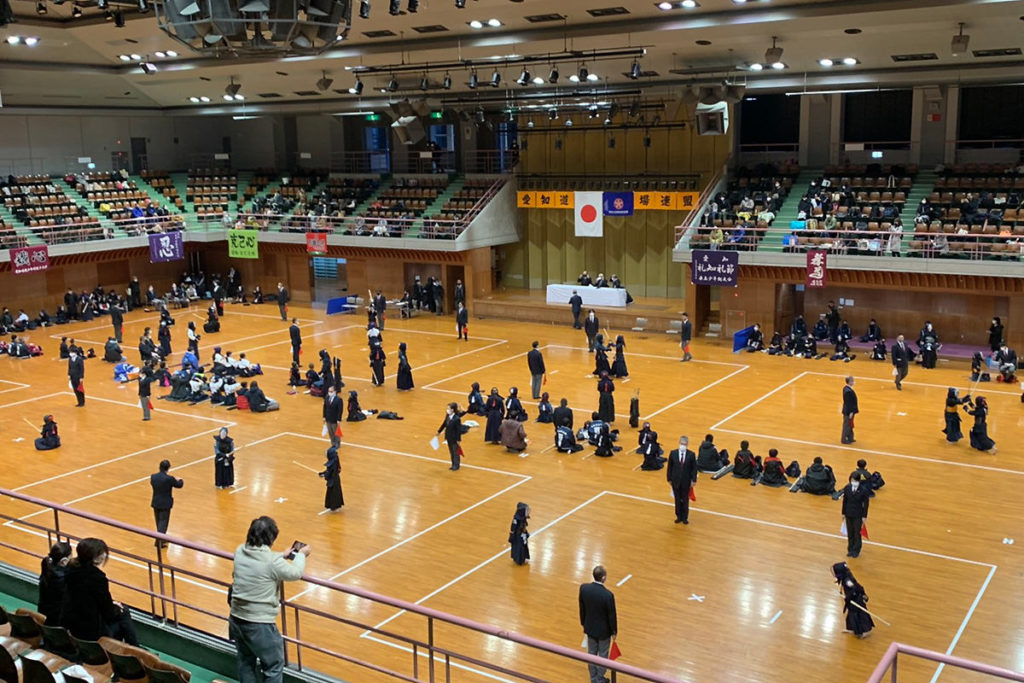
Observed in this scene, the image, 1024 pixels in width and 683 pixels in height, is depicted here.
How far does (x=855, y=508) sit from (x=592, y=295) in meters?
21.1

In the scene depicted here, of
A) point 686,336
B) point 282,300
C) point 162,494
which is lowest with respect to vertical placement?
point 162,494

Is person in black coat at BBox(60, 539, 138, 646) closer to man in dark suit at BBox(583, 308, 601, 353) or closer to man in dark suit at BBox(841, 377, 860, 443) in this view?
man in dark suit at BBox(841, 377, 860, 443)

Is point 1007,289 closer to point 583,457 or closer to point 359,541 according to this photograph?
point 583,457

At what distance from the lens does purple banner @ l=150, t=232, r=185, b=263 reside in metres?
39.2

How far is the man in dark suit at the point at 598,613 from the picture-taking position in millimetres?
10109

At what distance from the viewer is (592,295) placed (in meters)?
34.8

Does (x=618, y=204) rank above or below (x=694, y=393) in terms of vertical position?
above

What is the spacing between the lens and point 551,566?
14.3 meters

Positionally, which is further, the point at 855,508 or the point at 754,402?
the point at 754,402

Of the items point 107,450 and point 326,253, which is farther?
point 326,253

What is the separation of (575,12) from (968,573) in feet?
53.6

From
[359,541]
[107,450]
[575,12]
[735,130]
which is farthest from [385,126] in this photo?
[359,541]

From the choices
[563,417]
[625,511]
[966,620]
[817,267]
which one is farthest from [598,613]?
[817,267]

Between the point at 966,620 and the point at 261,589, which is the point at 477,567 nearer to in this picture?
the point at 966,620
